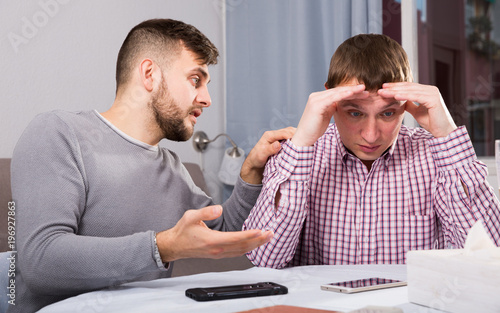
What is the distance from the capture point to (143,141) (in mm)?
1398

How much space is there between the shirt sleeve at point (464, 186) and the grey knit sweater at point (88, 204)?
50 cm

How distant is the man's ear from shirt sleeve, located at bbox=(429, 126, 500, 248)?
764 mm

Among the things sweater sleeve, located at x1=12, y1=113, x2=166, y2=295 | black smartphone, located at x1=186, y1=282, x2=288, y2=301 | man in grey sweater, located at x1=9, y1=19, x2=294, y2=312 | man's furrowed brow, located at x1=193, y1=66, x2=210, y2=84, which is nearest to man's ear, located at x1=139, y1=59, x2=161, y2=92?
man in grey sweater, located at x1=9, y1=19, x2=294, y2=312

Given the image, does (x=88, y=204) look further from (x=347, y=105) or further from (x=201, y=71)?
(x=347, y=105)

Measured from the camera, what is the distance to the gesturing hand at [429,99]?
1231 mm

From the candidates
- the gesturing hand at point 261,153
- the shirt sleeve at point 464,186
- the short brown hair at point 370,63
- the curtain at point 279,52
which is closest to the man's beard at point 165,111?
the gesturing hand at point 261,153

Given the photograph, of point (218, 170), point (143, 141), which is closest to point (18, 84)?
point (143, 141)

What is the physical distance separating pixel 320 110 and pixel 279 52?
5.53ft

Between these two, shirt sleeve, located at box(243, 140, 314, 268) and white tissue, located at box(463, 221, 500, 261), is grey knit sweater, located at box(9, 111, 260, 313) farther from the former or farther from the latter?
white tissue, located at box(463, 221, 500, 261)

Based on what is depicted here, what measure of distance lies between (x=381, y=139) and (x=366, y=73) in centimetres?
17

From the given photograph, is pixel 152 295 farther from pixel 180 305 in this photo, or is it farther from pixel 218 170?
pixel 218 170

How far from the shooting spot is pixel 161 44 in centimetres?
147

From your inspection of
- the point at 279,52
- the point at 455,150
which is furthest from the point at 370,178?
the point at 279,52

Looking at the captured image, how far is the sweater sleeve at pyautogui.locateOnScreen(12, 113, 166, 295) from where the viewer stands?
0.98m
